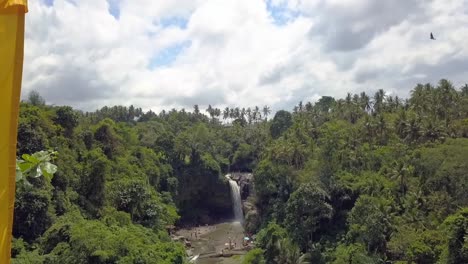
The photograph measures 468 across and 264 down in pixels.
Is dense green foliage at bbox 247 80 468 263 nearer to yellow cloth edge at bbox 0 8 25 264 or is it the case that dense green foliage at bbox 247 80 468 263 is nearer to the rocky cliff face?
the rocky cliff face

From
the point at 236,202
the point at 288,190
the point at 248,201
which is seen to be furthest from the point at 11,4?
the point at 236,202

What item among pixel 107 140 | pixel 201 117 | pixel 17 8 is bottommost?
pixel 17 8

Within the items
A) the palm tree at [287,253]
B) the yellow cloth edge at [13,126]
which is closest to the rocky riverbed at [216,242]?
the palm tree at [287,253]

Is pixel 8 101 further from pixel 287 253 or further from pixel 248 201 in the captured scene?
pixel 248 201

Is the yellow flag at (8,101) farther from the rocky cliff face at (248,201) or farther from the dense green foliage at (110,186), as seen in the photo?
the rocky cliff face at (248,201)

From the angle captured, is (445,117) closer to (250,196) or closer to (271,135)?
(250,196)

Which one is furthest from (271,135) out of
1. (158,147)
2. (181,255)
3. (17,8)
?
(17,8)
